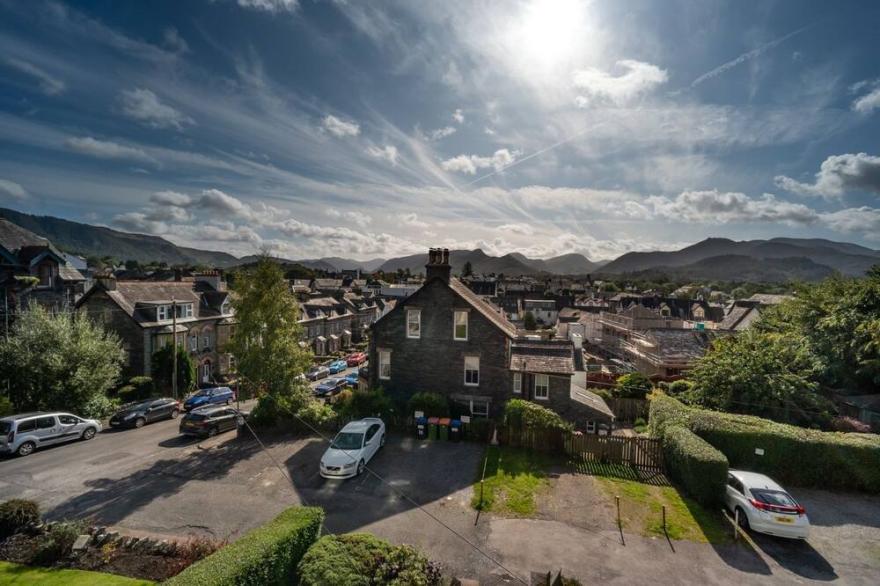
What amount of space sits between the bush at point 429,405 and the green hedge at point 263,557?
13.3 meters

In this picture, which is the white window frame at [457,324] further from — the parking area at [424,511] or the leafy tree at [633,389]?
the leafy tree at [633,389]

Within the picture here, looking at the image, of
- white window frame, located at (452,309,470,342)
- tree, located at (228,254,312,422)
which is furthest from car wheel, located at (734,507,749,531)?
tree, located at (228,254,312,422)

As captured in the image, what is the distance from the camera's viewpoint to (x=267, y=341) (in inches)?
932

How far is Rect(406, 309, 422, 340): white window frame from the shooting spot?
27.1 m

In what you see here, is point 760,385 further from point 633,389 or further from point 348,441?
point 348,441

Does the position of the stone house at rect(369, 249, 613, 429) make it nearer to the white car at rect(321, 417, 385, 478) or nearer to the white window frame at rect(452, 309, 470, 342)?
the white window frame at rect(452, 309, 470, 342)

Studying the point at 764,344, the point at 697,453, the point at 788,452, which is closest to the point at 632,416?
the point at 764,344

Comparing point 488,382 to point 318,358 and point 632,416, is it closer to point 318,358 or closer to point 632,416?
point 632,416

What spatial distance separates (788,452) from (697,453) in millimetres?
5946

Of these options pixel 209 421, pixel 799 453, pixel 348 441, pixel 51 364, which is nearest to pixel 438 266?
pixel 348 441

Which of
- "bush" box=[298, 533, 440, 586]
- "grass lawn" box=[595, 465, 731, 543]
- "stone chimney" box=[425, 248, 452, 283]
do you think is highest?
"stone chimney" box=[425, 248, 452, 283]

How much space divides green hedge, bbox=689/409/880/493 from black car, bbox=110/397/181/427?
1327 inches

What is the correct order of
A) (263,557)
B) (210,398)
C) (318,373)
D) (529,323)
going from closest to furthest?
(263,557) < (210,398) < (318,373) < (529,323)

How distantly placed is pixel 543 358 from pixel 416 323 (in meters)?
9.34
